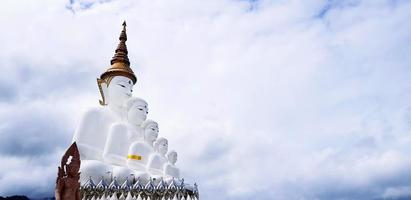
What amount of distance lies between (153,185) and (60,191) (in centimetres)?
937

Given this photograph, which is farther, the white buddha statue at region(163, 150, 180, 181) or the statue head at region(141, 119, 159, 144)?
the statue head at region(141, 119, 159, 144)

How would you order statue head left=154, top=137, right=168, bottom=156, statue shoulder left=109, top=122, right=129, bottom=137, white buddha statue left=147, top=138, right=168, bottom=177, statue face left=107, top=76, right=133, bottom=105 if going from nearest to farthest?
white buddha statue left=147, top=138, right=168, bottom=177 → statue shoulder left=109, top=122, right=129, bottom=137 → statue head left=154, top=137, right=168, bottom=156 → statue face left=107, top=76, right=133, bottom=105

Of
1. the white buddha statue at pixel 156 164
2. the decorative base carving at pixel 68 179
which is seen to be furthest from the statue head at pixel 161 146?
the decorative base carving at pixel 68 179

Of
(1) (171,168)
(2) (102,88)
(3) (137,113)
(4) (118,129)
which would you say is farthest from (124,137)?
(2) (102,88)

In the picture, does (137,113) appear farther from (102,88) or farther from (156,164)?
(102,88)

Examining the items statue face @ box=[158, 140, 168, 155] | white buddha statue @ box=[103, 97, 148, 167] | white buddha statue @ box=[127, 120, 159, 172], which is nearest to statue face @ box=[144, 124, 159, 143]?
white buddha statue @ box=[127, 120, 159, 172]

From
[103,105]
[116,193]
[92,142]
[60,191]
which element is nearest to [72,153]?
[60,191]

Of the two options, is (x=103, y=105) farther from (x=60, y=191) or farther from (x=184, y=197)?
(x=60, y=191)

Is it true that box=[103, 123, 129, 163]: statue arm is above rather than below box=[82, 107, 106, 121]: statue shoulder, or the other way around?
below

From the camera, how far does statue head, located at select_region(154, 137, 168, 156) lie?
2391 cm

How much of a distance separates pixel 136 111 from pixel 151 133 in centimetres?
159

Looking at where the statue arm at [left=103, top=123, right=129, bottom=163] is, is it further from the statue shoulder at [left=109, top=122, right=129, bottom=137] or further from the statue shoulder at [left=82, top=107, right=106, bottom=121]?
the statue shoulder at [left=82, top=107, right=106, bottom=121]

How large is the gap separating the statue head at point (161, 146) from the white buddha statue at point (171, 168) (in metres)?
0.35

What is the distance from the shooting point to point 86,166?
20.3m
